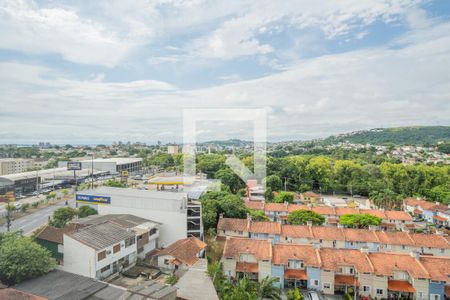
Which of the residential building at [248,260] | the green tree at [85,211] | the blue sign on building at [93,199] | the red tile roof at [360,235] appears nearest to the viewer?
the residential building at [248,260]

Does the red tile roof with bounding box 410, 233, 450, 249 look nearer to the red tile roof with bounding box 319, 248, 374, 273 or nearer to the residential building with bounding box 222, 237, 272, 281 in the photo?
the red tile roof with bounding box 319, 248, 374, 273

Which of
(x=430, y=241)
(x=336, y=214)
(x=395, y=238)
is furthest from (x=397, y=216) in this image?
(x=395, y=238)

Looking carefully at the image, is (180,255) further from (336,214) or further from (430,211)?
(430,211)

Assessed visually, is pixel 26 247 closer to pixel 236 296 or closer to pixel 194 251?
pixel 194 251

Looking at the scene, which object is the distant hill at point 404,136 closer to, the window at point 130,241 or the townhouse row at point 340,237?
the townhouse row at point 340,237

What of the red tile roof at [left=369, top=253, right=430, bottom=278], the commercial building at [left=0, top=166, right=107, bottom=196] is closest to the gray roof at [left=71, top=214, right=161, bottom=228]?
the red tile roof at [left=369, top=253, right=430, bottom=278]

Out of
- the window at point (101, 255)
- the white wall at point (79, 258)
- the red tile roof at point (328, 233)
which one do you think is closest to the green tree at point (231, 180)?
the red tile roof at point (328, 233)
